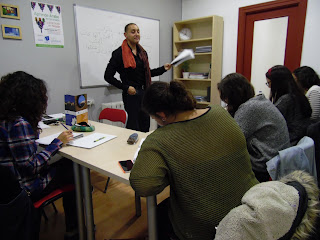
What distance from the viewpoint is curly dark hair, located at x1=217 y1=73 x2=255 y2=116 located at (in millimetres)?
1584

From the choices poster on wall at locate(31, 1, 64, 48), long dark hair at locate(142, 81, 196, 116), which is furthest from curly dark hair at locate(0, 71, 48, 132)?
poster on wall at locate(31, 1, 64, 48)

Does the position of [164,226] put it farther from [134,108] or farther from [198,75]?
[198,75]

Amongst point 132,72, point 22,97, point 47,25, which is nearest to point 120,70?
point 132,72

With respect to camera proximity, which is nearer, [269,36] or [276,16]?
[276,16]

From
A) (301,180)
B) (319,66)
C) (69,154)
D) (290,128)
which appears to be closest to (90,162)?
(69,154)

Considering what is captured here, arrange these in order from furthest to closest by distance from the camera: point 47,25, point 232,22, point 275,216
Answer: point 232,22 < point 47,25 < point 275,216

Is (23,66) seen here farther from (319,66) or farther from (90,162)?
(319,66)

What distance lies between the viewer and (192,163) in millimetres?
874

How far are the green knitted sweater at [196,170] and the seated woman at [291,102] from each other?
104 centimetres

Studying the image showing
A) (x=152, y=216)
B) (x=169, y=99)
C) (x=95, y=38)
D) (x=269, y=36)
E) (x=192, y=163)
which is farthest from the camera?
(x=269, y=36)

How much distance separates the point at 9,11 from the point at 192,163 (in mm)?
2528

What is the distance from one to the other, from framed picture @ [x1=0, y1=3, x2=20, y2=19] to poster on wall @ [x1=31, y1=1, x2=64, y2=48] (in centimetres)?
15

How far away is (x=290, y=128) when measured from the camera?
1.80 m

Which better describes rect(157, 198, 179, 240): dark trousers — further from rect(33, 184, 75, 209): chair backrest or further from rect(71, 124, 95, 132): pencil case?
rect(71, 124, 95, 132): pencil case
